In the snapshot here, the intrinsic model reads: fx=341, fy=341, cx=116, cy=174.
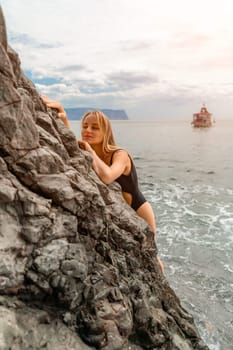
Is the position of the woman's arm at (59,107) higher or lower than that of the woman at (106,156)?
higher

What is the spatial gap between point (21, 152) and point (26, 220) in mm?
827

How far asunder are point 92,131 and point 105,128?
232 mm

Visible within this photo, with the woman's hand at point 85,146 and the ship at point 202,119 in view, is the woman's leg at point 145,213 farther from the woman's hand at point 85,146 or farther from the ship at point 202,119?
the ship at point 202,119

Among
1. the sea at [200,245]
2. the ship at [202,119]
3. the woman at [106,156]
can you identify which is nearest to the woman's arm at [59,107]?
the woman at [106,156]

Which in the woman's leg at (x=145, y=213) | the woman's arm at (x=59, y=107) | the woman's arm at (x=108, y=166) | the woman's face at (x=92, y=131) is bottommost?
the woman's leg at (x=145, y=213)

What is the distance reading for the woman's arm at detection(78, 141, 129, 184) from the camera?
5.66m

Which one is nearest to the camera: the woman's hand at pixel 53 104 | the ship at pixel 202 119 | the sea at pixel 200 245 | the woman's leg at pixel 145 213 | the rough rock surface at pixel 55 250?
the rough rock surface at pixel 55 250

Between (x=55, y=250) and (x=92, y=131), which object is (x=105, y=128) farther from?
(x=55, y=250)

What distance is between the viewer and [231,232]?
15594mm

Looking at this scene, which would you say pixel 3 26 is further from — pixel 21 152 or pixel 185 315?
pixel 185 315

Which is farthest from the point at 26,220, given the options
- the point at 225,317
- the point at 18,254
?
the point at 225,317

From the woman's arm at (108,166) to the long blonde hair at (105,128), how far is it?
0.20 meters

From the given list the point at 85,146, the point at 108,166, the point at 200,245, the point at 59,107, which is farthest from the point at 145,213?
the point at 200,245

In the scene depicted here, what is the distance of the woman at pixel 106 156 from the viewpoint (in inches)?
225
